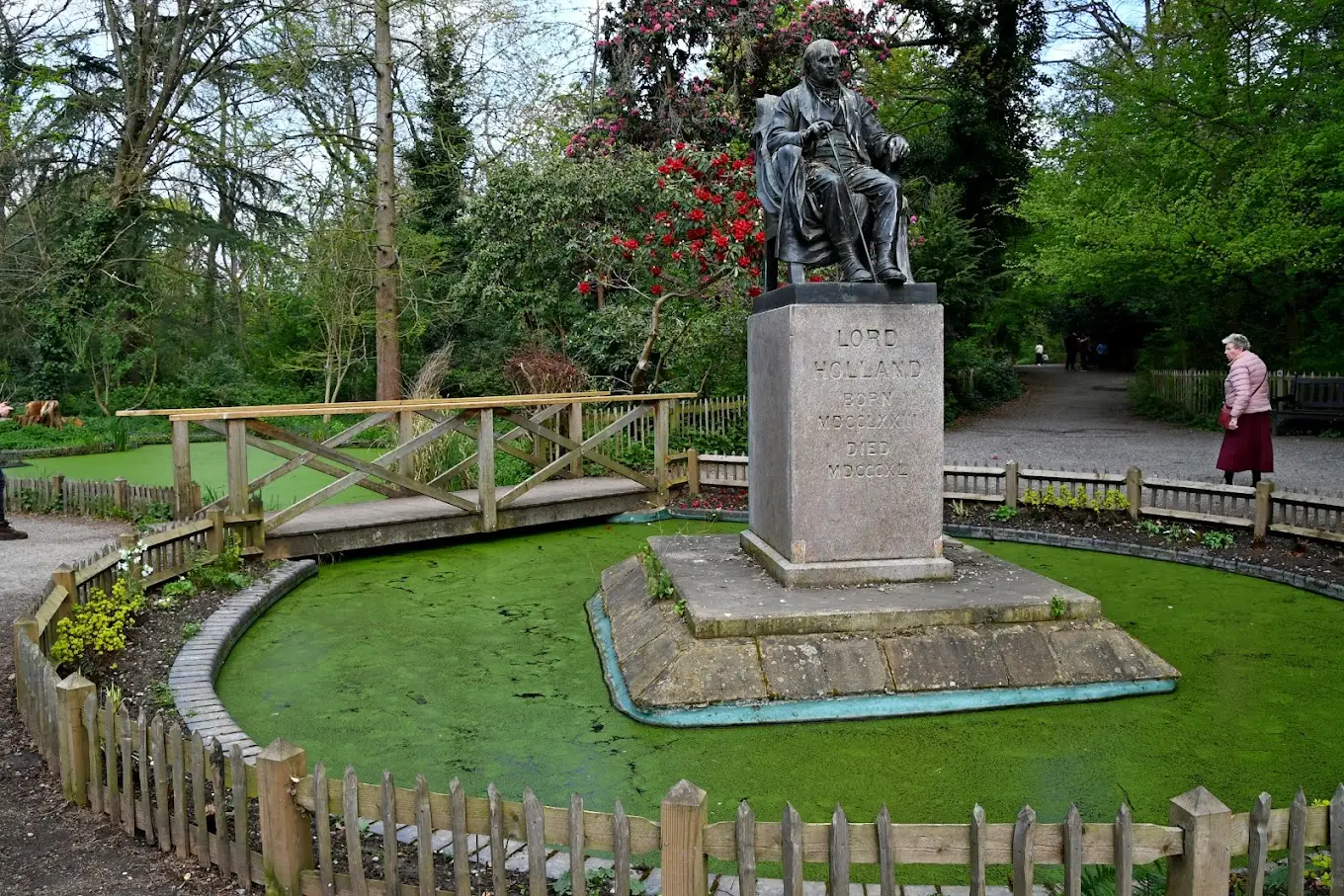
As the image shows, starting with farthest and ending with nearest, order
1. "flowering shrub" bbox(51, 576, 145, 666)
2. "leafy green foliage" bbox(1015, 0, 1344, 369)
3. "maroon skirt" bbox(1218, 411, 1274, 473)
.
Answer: "leafy green foliage" bbox(1015, 0, 1344, 369) → "maroon skirt" bbox(1218, 411, 1274, 473) → "flowering shrub" bbox(51, 576, 145, 666)

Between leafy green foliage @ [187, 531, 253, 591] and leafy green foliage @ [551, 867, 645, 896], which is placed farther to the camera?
leafy green foliage @ [187, 531, 253, 591]

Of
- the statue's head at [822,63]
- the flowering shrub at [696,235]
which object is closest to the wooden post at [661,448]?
the flowering shrub at [696,235]

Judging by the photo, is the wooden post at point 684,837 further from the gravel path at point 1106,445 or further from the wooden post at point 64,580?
the gravel path at point 1106,445

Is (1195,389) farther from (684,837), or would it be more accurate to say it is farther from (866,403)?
(684,837)

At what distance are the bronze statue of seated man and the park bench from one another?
13736 mm

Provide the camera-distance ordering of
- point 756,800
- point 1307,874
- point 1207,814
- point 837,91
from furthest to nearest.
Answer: point 837,91, point 756,800, point 1307,874, point 1207,814

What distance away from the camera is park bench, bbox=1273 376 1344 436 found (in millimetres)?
16453

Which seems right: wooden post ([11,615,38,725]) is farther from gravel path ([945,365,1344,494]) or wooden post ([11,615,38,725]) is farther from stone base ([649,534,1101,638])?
gravel path ([945,365,1344,494])

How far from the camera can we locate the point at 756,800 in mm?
3883

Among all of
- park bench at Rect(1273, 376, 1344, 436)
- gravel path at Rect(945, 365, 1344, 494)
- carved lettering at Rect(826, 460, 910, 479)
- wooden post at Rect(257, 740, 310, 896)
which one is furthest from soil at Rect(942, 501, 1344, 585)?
park bench at Rect(1273, 376, 1344, 436)

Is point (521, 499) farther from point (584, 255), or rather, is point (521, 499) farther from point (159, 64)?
point (159, 64)

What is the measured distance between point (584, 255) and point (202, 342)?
14600 mm

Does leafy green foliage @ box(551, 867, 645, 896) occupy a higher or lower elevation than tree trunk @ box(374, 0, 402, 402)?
lower

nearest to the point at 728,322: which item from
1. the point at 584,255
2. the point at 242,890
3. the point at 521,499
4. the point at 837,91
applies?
the point at 584,255
